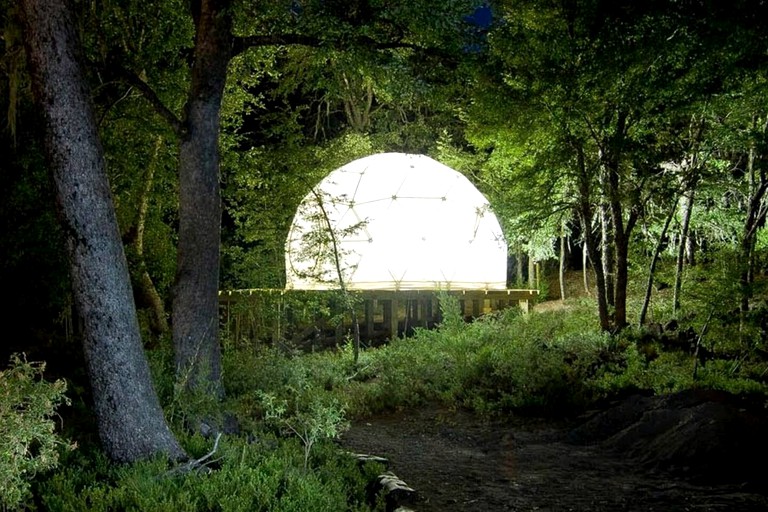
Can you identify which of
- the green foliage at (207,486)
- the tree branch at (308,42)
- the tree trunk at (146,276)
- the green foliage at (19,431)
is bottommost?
the green foliage at (207,486)

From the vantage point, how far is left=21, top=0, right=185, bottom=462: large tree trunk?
504 centimetres

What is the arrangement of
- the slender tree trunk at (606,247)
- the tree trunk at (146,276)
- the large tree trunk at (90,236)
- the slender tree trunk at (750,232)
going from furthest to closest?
the slender tree trunk at (606,247) < the tree trunk at (146,276) < the slender tree trunk at (750,232) < the large tree trunk at (90,236)

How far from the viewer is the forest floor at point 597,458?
5.59m

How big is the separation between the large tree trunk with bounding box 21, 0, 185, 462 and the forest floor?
2451mm

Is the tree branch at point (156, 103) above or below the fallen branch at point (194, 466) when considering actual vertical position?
above

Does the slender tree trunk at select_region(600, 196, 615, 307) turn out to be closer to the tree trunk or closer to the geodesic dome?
the geodesic dome

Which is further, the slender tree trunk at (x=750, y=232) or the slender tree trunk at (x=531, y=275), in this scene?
the slender tree trunk at (x=531, y=275)

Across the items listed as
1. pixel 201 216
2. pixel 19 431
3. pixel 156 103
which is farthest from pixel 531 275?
pixel 19 431

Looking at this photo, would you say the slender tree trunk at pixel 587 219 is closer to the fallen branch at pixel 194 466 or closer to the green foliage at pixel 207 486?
the green foliage at pixel 207 486

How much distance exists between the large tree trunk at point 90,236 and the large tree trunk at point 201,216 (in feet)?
6.31

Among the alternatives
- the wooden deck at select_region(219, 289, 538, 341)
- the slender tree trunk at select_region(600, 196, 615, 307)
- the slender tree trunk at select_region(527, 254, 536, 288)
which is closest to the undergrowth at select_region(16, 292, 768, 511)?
the slender tree trunk at select_region(600, 196, 615, 307)

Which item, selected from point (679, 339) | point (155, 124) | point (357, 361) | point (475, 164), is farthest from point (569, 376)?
point (475, 164)

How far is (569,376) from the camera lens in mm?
9875

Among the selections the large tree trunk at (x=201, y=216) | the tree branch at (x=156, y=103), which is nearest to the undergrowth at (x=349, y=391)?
the large tree trunk at (x=201, y=216)
